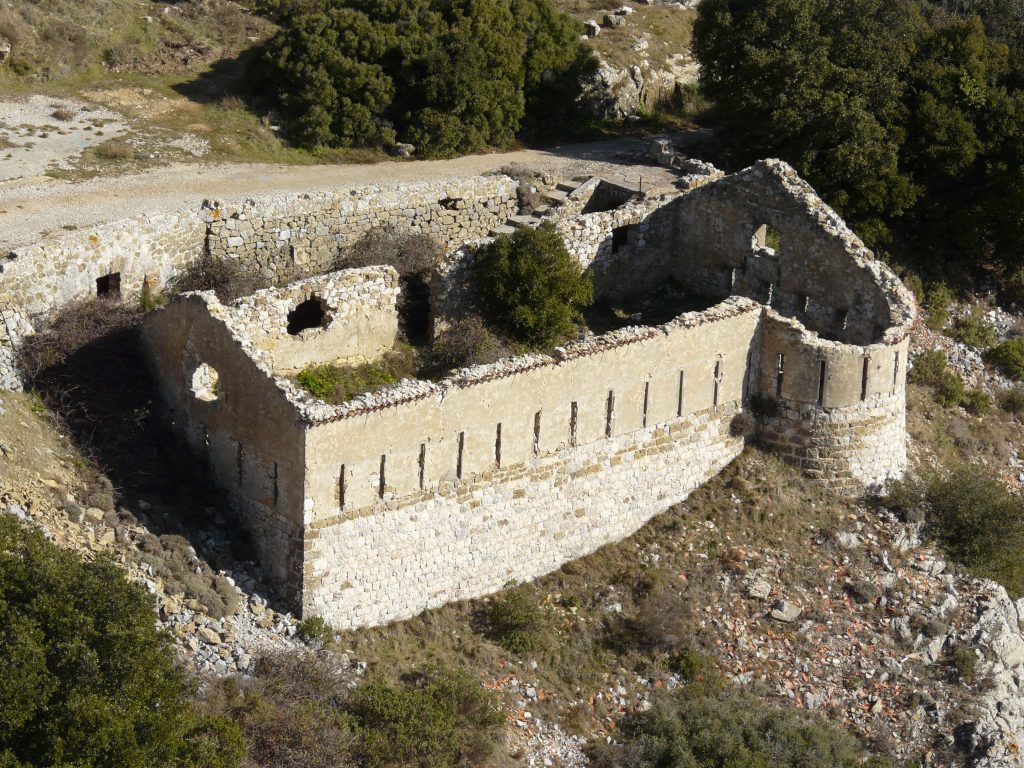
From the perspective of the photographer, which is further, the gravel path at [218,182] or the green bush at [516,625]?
the gravel path at [218,182]

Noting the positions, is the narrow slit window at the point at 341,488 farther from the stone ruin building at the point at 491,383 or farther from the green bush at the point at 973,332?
the green bush at the point at 973,332

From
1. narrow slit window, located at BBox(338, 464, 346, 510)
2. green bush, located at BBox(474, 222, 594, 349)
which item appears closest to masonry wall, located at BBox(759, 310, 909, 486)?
green bush, located at BBox(474, 222, 594, 349)

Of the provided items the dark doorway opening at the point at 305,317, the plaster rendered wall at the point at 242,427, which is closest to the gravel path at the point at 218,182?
the dark doorway opening at the point at 305,317

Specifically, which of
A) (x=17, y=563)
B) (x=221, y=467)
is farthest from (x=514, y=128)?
(x=17, y=563)

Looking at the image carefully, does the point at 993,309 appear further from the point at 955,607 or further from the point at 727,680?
the point at 727,680

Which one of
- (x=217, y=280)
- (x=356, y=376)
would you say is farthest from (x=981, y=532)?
(x=217, y=280)
